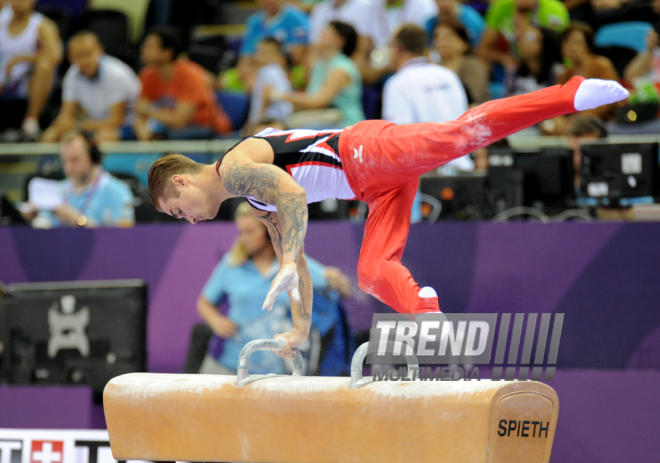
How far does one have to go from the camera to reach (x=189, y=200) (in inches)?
127

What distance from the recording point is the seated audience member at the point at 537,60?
6.86m

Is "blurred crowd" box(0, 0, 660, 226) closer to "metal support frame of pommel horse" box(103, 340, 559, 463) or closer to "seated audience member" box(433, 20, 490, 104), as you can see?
"seated audience member" box(433, 20, 490, 104)

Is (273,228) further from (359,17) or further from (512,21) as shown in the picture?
(512,21)

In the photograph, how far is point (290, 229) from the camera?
3.04 meters

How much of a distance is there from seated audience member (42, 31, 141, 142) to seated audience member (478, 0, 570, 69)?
354cm

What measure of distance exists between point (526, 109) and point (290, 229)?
1.08 meters

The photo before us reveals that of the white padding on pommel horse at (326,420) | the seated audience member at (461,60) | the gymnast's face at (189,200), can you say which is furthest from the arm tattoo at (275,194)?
the seated audience member at (461,60)

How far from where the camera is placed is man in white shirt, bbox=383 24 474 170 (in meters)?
5.67

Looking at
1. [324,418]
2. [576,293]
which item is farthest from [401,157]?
[576,293]

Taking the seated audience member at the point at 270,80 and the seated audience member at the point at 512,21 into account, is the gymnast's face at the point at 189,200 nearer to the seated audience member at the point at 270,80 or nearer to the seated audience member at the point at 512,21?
the seated audience member at the point at 270,80

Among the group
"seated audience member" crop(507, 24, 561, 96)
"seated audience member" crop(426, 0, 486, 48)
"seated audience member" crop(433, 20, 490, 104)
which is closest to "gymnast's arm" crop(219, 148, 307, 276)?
"seated audience member" crop(433, 20, 490, 104)

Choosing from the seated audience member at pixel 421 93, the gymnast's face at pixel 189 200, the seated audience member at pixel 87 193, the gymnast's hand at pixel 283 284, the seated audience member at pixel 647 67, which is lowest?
the seated audience member at pixel 87 193

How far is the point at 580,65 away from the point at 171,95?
12.6 feet

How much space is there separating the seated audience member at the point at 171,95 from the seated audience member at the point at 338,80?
1.24m
